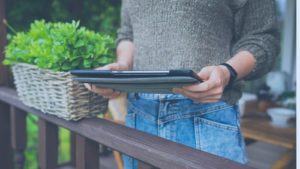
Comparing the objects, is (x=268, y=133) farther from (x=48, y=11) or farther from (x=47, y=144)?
(x=48, y=11)

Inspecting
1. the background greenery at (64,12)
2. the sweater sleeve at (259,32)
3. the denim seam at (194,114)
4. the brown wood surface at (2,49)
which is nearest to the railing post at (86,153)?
the denim seam at (194,114)

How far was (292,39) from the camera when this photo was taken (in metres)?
4.32

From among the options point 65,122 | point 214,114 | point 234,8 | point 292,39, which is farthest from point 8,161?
point 292,39

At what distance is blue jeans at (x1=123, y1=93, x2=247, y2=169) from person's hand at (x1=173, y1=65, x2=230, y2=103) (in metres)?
0.16

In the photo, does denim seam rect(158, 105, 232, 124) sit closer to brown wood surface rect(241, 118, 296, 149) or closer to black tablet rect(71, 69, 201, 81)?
black tablet rect(71, 69, 201, 81)

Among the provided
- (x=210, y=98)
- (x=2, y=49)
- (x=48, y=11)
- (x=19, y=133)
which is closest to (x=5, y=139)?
(x=19, y=133)

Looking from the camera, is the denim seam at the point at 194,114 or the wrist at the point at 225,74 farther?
the denim seam at the point at 194,114

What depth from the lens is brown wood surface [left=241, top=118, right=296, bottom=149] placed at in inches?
88.7

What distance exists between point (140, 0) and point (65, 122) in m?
0.50

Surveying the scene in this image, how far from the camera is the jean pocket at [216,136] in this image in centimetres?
123

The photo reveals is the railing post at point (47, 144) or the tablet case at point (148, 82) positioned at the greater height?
the tablet case at point (148, 82)

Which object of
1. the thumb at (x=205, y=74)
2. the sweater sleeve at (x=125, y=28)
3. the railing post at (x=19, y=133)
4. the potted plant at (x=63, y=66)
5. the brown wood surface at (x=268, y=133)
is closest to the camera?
the thumb at (x=205, y=74)

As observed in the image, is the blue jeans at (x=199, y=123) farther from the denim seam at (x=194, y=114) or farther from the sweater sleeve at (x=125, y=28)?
the sweater sleeve at (x=125, y=28)

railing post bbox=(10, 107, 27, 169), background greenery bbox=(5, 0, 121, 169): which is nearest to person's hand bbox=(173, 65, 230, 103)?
railing post bbox=(10, 107, 27, 169)
